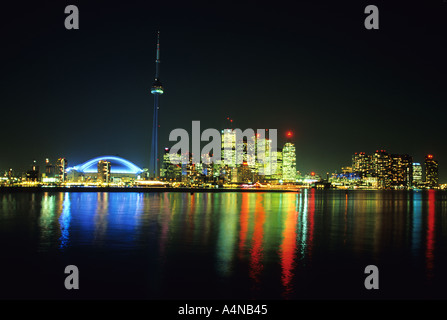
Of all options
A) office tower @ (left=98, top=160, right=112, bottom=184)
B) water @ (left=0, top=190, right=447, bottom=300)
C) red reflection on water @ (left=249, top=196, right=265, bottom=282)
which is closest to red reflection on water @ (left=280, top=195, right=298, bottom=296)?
water @ (left=0, top=190, right=447, bottom=300)

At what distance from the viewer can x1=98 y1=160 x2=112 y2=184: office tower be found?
177000mm

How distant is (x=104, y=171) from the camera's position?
179750 mm

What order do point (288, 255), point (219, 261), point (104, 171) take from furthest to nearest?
1. point (104, 171)
2. point (288, 255)
3. point (219, 261)

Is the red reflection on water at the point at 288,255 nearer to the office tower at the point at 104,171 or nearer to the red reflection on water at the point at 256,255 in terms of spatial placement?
the red reflection on water at the point at 256,255

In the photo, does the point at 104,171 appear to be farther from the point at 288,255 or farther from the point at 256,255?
the point at 288,255

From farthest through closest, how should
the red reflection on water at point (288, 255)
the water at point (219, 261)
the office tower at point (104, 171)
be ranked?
1. the office tower at point (104, 171)
2. the red reflection on water at point (288, 255)
3. the water at point (219, 261)

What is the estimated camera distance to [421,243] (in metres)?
19.6

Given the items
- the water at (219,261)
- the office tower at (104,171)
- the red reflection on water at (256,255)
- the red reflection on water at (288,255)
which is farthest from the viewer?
the office tower at (104,171)

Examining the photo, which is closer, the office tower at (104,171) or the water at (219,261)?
the water at (219,261)

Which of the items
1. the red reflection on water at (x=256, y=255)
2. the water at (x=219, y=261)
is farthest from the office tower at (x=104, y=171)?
the red reflection on water at (x=256, y=255)

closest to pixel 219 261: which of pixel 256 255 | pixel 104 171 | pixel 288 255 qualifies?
pixel 256 255

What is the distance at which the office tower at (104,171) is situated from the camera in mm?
177000

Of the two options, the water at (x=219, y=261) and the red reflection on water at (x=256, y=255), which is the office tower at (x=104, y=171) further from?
the red reflection on water at (x=256, y=255)

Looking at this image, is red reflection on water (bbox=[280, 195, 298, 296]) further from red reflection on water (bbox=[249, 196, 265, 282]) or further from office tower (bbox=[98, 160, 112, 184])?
office tower (bbox=[98, 160, 112, 184])
